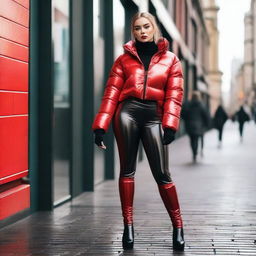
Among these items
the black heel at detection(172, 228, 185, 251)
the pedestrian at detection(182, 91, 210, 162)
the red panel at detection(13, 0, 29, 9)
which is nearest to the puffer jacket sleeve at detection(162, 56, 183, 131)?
the black heel at detection(172, 228, 185, 251)

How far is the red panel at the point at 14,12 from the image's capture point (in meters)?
7.02

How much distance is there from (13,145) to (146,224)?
5.21 feet

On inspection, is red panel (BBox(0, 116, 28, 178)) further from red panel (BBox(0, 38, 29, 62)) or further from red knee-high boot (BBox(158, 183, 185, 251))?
red knee-high boot (BBox(158, 183, 185, 251))

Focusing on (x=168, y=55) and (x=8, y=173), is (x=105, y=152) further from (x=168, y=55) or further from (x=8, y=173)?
(x=168, y=55)

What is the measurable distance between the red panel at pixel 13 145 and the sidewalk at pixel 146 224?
0.58 m

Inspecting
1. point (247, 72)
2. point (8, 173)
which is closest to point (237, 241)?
point (8, 173)

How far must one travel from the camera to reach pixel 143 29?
5.84 m

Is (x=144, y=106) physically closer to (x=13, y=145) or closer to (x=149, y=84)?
(x=149, y=84)

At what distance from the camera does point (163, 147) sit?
595cm

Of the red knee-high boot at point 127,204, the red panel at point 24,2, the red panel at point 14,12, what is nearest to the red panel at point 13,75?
the red panel at point 14,12

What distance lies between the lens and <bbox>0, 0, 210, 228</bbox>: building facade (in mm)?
7266

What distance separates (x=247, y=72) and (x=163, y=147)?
134 metres

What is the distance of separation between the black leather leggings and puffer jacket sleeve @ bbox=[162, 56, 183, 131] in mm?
136

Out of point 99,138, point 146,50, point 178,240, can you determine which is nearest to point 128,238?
point 178,240
